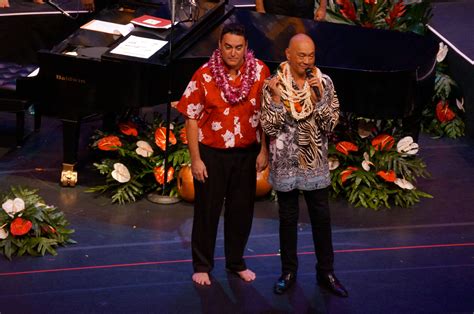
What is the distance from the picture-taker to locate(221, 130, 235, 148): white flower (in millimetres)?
5840

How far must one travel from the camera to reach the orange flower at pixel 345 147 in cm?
764

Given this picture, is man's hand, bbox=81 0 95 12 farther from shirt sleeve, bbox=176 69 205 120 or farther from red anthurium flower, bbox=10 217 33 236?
shirt sleeve, bbox=176 69 205 120

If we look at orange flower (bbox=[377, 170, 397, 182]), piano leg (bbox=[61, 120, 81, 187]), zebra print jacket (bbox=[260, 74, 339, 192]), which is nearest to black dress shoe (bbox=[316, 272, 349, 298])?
zebra print jacket (bbox=[260, 74, 339, 192])

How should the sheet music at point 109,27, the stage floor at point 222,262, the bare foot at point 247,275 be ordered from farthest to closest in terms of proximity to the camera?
the sheet music at point 109,27
the bare foot at point 247,275
the stage floor at point 222,262

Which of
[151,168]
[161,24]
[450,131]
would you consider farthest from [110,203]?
[450,131]

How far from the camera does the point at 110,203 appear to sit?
24.6 feet

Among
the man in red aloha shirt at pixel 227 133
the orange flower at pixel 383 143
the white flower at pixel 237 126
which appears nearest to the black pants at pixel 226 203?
the man in red aloha shirt at pixel 227 133

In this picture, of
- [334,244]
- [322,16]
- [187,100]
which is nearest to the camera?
[187,100]

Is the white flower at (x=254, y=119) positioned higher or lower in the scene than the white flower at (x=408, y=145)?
higher

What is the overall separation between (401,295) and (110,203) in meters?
2.27

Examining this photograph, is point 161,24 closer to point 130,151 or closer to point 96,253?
point 130,151

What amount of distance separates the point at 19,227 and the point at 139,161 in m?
1.27

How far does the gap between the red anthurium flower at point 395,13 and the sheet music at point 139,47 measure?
7.02 feet

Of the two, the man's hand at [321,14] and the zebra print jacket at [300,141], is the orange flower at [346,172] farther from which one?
the zebra print jacket at [300,141]
